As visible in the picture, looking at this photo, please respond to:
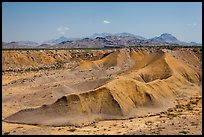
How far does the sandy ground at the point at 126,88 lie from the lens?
1988cm

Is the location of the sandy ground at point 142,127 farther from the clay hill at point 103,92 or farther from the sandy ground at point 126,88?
the clay hill at point 103,92

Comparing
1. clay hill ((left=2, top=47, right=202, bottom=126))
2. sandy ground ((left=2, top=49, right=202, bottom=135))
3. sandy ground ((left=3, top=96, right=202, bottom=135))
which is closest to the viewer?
sandy ground ((left=3, top=96, right=202, bottom=135))

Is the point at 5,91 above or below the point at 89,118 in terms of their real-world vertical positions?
below

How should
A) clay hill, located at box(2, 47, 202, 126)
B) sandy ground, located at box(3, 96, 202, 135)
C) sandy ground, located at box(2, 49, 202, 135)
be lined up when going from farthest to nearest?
clay hill, located at box(2, 47, 202, 126) < sandy ground, located at box(2, 49, 202, 135) < sandy ground, located at box(3, 96, 202, 135)

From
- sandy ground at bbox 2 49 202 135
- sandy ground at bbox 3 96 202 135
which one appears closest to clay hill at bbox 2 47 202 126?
sandy ground at bbox 2 49 202 135

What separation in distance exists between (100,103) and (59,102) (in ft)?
10.4

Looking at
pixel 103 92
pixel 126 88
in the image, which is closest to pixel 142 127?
pixel 103 92

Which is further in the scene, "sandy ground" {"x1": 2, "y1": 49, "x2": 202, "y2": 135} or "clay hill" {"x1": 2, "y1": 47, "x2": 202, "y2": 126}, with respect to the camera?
"clay hill" {"x1": 2, "y1": 47, "x2": 202, "y2": 126}

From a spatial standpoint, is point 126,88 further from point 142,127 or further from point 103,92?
point 142,127

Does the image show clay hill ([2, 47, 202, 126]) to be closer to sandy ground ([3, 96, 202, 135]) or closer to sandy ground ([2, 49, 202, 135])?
sandy ground ([2, 49, 202, 135])

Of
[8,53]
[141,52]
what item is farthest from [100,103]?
[8,53]

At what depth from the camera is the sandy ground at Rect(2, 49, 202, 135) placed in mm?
19875

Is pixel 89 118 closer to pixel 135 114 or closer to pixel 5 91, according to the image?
pixel 135 114

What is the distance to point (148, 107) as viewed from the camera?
25234mm
